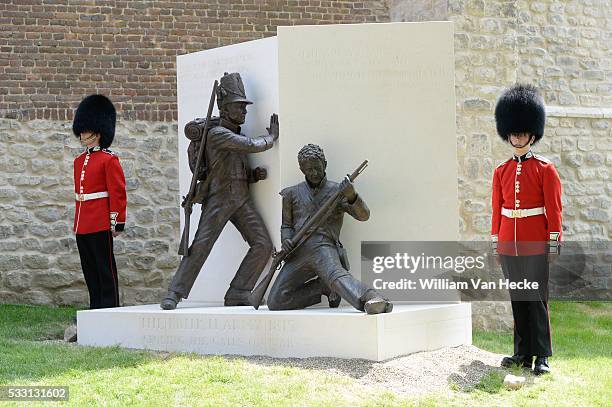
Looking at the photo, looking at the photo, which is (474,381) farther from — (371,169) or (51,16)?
(51,16)

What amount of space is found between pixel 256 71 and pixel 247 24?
3.57m

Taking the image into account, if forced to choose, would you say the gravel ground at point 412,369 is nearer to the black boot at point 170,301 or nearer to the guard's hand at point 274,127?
the black boot at point 170,301

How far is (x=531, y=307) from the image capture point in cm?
606

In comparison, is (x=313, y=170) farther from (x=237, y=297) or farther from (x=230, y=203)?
(x=237, y=297)

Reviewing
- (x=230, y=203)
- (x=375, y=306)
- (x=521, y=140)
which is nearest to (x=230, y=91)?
(x=230, y=203)

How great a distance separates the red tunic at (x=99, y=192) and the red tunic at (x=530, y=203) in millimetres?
3305

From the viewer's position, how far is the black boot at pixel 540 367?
604cm

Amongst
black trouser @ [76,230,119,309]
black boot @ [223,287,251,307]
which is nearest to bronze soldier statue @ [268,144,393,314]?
black boot @ [223,287,251,307]

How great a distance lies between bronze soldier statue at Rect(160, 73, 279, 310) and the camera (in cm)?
715

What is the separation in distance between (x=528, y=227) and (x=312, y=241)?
4.96 feet

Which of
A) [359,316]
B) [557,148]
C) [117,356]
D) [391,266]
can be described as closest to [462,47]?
[557,148]

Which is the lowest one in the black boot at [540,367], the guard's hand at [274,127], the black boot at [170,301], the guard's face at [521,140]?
the black boot at [540,367]

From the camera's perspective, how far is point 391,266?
6961 millimetres

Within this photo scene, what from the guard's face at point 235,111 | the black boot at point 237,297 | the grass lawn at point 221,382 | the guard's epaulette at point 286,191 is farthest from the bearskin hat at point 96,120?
the guard's epaulette at point 286,191
